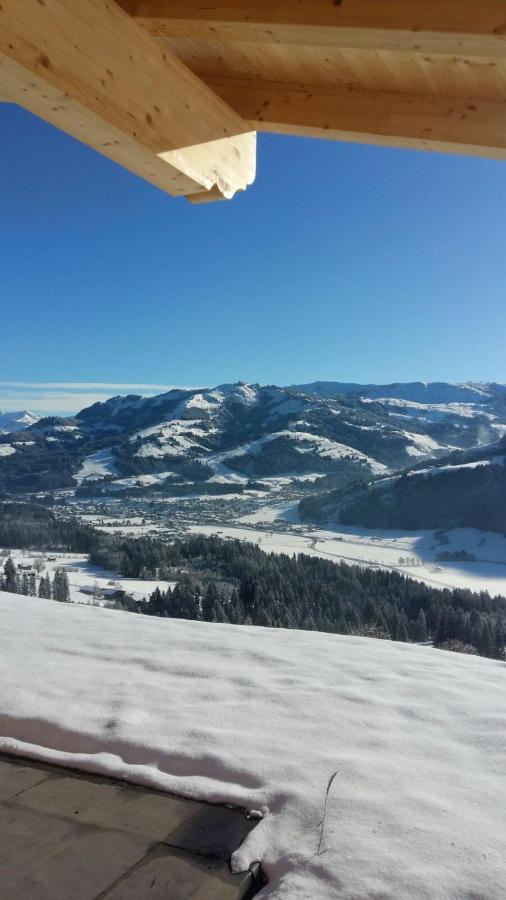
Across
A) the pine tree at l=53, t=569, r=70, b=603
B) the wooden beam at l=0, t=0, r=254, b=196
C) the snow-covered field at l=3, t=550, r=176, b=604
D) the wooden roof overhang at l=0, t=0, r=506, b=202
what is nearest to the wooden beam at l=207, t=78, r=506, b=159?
the wooden roof overhang at l=0, t=0, r=506, b=202

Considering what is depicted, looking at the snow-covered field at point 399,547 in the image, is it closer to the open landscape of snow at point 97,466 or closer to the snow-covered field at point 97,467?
the snow-covered field at point 97,467

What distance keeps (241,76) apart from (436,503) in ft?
242

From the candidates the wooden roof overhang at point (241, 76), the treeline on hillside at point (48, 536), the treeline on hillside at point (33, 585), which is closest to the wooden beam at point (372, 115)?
the wooden roof overhang at point (241, 76)

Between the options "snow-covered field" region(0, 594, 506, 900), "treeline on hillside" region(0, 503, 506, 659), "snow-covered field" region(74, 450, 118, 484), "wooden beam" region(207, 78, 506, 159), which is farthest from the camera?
"snow-covered field" region(74, 450, 118, 484)

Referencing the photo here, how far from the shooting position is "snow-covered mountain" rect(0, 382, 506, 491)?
120750mm

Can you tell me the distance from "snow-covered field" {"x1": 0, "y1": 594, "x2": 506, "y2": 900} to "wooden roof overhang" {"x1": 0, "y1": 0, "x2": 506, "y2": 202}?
81.2 inches

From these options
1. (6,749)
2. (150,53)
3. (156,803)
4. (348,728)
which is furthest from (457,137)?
(6,749)

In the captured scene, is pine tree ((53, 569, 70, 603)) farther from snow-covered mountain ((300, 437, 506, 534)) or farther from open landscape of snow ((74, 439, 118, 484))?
open landscape of snow ((74, 439, 118, 484))

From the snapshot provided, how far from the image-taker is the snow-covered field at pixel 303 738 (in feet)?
4.24

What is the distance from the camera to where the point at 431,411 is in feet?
595

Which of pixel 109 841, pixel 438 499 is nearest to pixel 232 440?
pixel 438 499

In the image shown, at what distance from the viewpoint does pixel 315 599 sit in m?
33.8

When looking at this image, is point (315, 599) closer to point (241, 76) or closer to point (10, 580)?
point (10, 580)

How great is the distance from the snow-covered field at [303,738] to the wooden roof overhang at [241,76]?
206 centimetres
